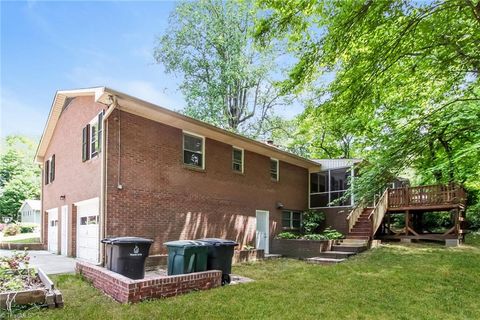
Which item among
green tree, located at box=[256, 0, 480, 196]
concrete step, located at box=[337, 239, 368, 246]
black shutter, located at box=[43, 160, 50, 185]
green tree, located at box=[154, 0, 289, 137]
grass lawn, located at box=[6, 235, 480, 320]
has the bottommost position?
concrete step, located at box=[337, 239, 368, 246]

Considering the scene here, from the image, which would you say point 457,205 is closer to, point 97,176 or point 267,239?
point 267,239

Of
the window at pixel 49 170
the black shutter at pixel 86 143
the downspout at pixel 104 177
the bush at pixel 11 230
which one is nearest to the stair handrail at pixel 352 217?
the downspout at pixel 104 177

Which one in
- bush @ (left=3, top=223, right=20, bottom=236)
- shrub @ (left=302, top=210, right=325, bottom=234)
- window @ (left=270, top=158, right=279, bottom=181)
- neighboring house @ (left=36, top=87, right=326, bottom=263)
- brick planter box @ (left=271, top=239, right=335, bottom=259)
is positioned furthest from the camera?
bush @ (left=3, top=223, right=20, bottom=236)

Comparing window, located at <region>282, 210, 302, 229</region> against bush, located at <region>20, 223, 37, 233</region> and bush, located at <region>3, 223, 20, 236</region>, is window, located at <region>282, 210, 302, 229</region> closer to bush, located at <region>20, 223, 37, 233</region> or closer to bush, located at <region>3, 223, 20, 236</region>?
bush, located at <region>3, 223, 20, 236</region>

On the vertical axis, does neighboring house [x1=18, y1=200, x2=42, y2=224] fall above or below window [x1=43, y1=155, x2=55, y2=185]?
below

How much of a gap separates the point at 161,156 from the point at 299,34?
20.9 feet

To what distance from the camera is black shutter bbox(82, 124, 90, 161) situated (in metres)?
12.2

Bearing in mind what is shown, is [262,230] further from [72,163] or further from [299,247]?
[72,163]

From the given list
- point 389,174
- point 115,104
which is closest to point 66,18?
point 115,104

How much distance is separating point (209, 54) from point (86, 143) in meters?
18.4

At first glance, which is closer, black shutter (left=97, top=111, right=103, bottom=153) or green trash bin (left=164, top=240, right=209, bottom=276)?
green trash bin (left=164, top=240, right=209, bottom=276)

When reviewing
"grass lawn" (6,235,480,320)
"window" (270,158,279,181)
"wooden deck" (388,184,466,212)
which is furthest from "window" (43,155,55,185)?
"wooden deck" (388,184,466,212)

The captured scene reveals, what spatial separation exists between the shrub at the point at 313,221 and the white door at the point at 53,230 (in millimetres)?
11890

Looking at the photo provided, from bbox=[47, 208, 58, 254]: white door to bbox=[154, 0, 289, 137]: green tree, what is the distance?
13.7 m
